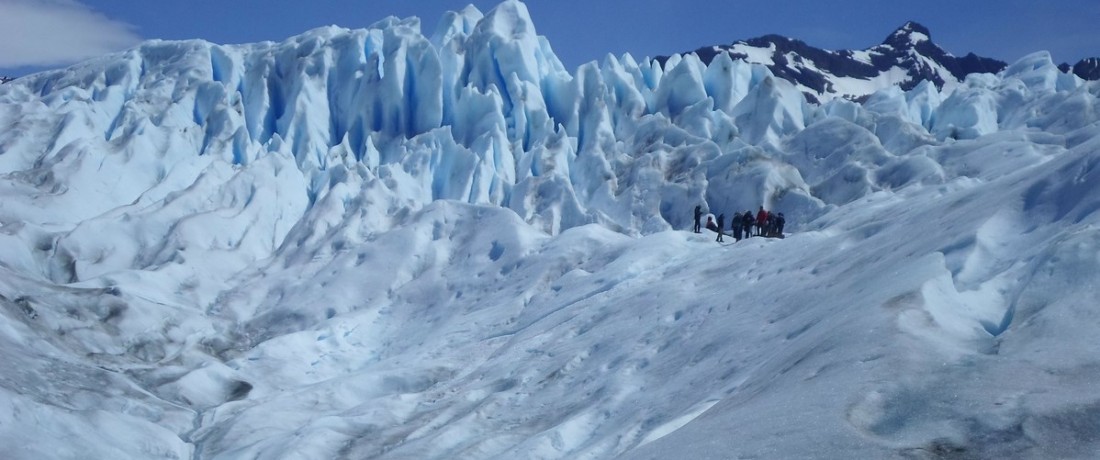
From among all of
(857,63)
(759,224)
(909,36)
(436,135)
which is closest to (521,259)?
(759,224)

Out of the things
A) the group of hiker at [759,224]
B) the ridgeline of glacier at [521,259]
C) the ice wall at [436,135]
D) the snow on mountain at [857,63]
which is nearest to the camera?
the ridgeline of glacier at [521,259]

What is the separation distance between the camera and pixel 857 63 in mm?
110562

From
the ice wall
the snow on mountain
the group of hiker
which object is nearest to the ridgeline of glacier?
the ice wall

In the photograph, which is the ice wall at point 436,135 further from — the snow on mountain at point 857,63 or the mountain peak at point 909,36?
the mountain peak at point 909,36

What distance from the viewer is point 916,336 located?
27.7ft

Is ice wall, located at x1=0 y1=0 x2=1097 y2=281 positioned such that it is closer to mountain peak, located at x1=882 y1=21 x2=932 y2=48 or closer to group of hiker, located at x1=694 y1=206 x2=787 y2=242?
group of hiker, located at x1=694 y1=206 x2=787 y2=242

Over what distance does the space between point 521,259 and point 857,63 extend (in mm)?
97837

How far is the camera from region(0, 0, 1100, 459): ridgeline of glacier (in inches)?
336

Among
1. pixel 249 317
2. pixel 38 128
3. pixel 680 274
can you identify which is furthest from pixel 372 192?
pixel 38 128

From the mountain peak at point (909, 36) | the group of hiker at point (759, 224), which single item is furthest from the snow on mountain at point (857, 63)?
the group of hiker at point (759, 224)

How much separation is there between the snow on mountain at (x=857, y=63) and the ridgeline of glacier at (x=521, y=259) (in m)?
65.5

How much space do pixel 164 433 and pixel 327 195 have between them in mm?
15187

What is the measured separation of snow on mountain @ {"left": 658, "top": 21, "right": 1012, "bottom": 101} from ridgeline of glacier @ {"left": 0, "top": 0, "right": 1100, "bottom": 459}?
215 feet

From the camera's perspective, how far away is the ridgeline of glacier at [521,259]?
28.0 ft
